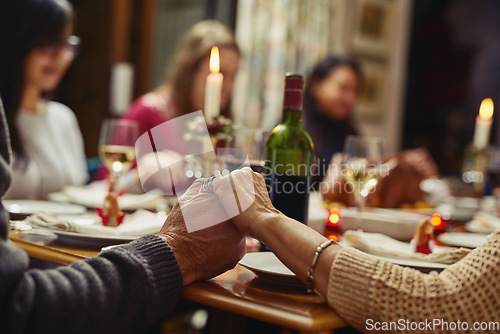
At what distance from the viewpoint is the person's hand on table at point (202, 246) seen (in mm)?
816

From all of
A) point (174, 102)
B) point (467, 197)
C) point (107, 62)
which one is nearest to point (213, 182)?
point (467, 197)

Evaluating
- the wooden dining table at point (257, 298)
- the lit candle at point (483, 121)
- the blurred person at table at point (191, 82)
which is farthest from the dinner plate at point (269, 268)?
the blurred person at table at point (191, 82)

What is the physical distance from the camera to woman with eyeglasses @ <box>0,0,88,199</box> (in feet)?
5.82

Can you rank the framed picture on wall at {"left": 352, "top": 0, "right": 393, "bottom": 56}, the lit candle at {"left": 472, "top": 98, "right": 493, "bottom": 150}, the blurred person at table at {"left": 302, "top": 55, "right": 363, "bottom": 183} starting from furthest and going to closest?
the framed picture on wall at {"left": 352, "top": 0, "right": 393, "bottom": 56}, the blurred person at table at {"left": 302, "top": 55, "right": 363, "bottom": 183}, the lit candle at {"left": 472, "top": 98, "right": 493, "bottom": 150}

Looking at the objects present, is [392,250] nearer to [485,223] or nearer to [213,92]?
[213,92]

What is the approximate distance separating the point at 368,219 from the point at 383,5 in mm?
4265

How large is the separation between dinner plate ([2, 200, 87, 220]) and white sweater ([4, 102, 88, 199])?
0.48 meters

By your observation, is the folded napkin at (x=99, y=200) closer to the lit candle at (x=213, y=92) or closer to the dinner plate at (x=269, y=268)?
the lit candle at (x=213, y=92)

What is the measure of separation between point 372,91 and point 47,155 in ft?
12.0

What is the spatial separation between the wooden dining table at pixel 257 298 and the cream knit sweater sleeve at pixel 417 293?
0.03 metres

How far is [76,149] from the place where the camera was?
234cm

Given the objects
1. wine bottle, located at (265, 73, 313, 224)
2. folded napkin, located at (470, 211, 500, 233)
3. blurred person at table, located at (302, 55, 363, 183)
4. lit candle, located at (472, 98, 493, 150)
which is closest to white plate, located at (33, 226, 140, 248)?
wine bottle, located at (265, 73, 313, 224)

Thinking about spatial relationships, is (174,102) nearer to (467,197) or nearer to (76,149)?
(76,149)
